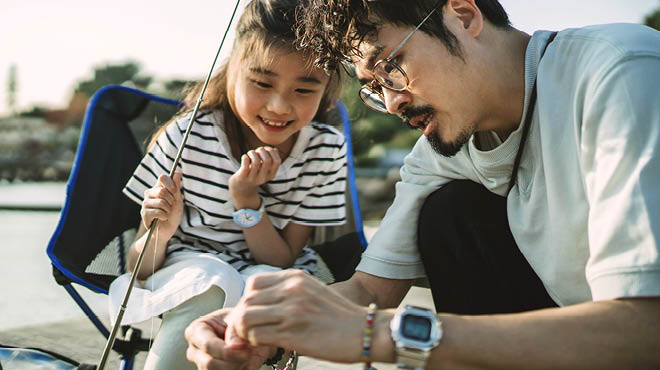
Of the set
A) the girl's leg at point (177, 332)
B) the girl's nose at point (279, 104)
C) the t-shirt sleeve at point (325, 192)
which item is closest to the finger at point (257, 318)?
the girl's leg at point (177, 332)

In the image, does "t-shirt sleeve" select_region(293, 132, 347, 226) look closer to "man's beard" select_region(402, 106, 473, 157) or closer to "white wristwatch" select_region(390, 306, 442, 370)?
"man's beard" select_region(402, 106, 473, 157)

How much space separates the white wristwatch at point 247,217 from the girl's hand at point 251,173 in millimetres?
24

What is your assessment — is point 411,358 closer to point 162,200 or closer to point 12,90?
point 162,200

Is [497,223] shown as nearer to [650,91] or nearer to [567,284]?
[567,284]

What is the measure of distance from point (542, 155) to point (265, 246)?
1.00 m

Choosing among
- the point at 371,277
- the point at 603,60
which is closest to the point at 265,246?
the point at 371,277

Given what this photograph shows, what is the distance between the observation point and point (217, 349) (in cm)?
125

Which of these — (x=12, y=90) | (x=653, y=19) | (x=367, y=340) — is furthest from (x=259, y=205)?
(x=12, y=90)

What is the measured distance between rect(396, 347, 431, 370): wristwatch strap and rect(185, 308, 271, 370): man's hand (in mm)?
332

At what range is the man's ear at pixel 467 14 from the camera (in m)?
1.50

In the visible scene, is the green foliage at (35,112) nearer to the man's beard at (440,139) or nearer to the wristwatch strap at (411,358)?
the man's beard at (440,139)

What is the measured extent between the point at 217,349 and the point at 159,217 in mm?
618

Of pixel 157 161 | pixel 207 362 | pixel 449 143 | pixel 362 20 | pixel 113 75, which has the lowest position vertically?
pixel 113 75

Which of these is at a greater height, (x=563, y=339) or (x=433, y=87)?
(x=433, y=87)
